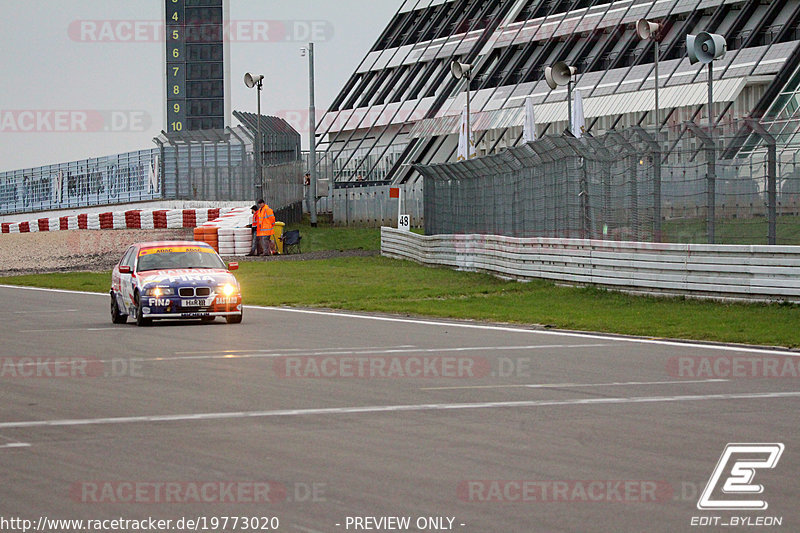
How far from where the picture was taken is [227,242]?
134 ft

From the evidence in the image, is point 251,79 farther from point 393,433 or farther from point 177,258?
point 393,433

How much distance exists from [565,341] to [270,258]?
80.7 feet

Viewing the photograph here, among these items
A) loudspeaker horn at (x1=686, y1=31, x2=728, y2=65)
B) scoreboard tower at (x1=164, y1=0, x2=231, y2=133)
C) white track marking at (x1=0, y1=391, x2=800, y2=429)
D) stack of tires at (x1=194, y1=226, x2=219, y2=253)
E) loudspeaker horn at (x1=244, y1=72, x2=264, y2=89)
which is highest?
scoreboard tower at (x1=164, y1=0, x2=231, y2=133)

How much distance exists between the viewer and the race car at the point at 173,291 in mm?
18625

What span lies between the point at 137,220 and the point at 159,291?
3407cm

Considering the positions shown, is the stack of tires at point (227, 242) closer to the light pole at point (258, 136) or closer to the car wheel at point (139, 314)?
the light pole at point (258, 136)

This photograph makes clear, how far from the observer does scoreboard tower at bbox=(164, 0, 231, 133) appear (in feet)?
445

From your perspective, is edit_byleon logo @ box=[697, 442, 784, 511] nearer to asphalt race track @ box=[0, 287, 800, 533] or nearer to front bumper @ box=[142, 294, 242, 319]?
asphalt race track @ box=[0, 287, 800, 533]

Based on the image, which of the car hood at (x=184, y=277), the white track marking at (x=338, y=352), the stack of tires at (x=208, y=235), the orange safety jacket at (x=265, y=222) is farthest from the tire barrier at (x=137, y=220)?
the white track marking at (x=338, y=352)

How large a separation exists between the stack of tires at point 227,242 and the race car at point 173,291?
2108 centimetres

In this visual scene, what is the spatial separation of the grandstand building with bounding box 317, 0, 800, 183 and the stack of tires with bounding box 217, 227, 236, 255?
375 inches

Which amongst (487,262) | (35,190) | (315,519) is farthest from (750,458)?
(35,190)

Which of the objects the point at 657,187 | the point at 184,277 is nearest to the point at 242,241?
the point at 657,187

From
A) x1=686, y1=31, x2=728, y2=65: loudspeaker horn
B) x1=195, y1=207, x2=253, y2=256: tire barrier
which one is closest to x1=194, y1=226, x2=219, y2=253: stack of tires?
x1=195, y1=207, x2=253, y2=256: tire barrier
